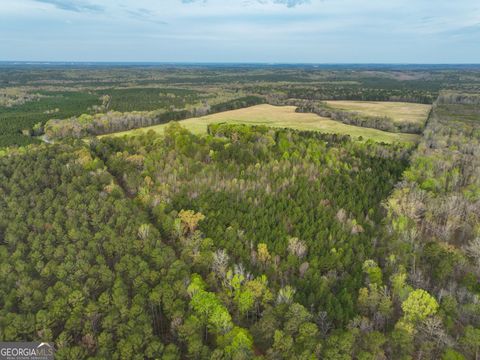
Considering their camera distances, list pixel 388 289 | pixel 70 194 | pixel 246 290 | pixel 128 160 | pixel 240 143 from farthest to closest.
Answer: pixel 240 143
pixel 128 160
pixel 70 194
pixel 388 289
pixel 246 290

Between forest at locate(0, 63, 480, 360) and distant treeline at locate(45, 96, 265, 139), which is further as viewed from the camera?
distant treeline at locate(45, 96, 265, 139)

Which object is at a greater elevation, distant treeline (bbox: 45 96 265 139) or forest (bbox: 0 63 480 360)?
distant treeline (bbox: 45 96 265 139)

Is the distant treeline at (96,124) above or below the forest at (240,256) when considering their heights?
above

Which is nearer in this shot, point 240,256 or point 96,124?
point 240,256

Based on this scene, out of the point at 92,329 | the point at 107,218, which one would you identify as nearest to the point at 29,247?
the point at 107,218

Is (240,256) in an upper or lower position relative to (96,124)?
lower

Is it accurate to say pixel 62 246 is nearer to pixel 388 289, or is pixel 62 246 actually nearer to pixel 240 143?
pixel 388 289

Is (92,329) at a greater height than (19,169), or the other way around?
(19,169)

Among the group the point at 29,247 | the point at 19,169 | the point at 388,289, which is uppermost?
the point at 19,169
